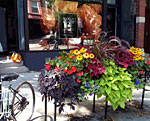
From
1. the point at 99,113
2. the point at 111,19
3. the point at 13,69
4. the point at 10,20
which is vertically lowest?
the point at 99,113

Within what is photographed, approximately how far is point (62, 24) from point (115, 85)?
614 cm

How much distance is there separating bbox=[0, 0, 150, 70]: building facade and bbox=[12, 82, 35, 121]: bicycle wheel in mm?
4289

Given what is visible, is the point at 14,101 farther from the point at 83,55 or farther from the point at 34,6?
the point at 34,6

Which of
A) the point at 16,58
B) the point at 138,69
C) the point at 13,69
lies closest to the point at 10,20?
the point at 16,58

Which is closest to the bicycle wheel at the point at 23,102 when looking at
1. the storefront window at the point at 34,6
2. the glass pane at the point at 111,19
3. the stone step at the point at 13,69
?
the stone step at the point at 13,69

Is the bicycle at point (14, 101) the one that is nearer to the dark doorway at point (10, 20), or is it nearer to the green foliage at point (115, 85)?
the green foliage at point (115, 85)

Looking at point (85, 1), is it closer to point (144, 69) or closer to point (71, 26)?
point (71, 26)

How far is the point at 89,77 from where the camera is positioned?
131 inches

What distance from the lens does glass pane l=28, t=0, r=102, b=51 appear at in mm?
8258

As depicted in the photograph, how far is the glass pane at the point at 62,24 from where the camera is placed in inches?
325

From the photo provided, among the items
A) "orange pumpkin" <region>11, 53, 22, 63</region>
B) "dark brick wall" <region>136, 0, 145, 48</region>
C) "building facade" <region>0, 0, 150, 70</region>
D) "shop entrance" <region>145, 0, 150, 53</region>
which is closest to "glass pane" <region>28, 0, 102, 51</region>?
"building facade" <region>0, 0, 150, 70</region>

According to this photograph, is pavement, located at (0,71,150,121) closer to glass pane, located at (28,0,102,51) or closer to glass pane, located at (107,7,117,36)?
glass pane, located at (28,0,102,51)

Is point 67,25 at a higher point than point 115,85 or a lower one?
higher

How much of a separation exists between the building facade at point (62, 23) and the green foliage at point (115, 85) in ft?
17.3
